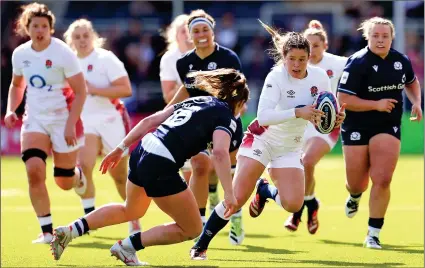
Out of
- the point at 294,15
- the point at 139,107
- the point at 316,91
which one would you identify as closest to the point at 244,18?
the point at 294,15

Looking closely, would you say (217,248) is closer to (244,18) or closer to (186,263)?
(186,263)

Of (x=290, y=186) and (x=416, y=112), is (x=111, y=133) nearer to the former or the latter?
(x=290, y=186)

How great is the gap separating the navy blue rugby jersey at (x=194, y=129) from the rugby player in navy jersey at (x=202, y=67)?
2172 millimetres

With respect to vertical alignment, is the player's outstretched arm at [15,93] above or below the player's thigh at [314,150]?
above

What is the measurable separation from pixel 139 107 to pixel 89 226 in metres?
15.0

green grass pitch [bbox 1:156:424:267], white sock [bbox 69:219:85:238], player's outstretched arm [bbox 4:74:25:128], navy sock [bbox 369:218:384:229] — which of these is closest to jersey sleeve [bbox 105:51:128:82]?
player's outstretched arm [bbox 4:74:25:128]

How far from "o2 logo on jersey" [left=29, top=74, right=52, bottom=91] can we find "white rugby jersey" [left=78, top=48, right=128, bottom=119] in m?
1.34

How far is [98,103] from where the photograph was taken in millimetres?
11758

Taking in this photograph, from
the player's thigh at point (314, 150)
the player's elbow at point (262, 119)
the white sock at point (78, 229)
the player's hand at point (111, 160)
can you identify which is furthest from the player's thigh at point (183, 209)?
the player's thigh at point (314, 150)

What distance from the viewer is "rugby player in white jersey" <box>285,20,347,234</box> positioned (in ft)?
36.6

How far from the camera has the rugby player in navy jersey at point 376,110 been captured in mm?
9992

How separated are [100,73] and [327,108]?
3.82m

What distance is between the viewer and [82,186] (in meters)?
11.4

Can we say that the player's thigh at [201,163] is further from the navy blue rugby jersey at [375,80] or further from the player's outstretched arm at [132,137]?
the player's outstretched arm at [132,137]
